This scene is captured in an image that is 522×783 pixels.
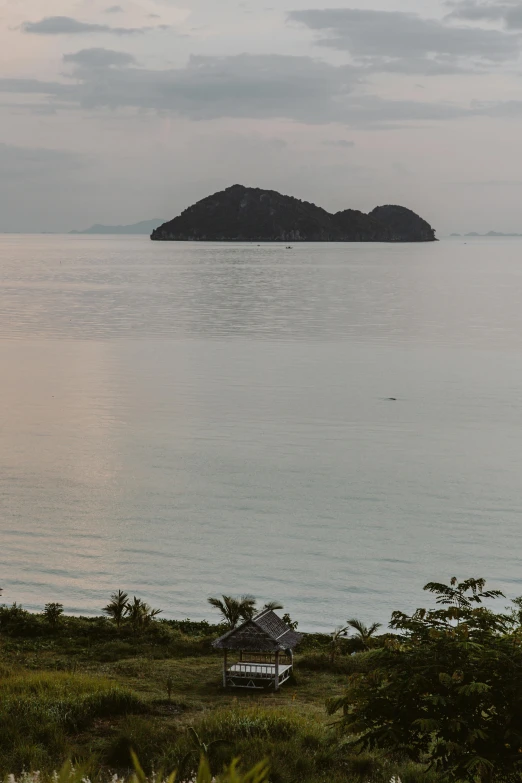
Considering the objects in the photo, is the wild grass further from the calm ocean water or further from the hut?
the calm ocean water

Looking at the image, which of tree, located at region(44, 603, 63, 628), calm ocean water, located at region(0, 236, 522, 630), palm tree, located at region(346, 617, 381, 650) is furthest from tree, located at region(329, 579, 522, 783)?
tree, located at region(44, 603, 63, 628)

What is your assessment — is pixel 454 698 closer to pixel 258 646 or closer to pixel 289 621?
pixel 258 646

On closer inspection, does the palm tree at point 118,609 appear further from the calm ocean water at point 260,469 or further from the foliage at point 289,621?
the foliage at point 289,621

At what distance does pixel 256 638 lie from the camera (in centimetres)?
2289

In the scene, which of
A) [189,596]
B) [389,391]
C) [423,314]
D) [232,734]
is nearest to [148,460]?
[189,596]

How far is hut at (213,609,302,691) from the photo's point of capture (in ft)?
75.0

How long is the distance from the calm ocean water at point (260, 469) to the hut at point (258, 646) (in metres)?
4.73

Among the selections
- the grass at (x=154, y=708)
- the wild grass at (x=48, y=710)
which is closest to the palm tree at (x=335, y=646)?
the grass at (x=154, y=708)

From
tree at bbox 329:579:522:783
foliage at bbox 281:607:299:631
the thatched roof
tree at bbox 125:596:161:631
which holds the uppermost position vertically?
tree at bbox 329:579:522:783

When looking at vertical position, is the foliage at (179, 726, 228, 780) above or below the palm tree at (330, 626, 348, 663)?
above

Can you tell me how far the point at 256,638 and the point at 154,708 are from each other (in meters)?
3.78

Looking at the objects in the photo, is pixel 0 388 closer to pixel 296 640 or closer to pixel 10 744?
pixel 296 640

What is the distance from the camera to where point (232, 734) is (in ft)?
57.3

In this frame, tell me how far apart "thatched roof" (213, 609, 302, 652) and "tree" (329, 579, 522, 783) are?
9385 mm
